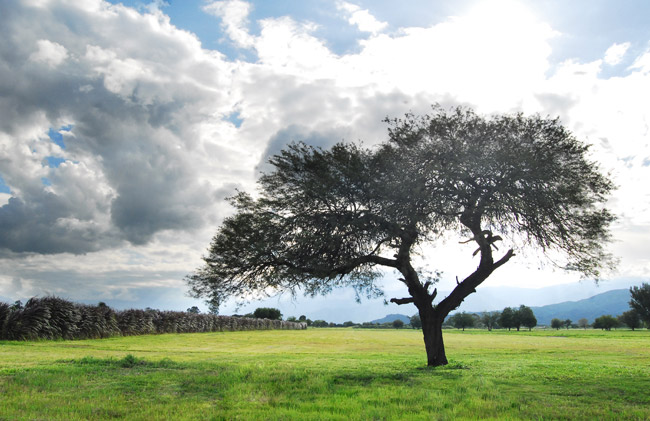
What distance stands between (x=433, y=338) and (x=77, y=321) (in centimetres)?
3256

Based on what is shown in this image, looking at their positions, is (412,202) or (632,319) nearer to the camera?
(412,202)

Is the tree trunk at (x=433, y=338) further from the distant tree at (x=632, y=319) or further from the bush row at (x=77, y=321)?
the distant tree at (x=632, y=319)

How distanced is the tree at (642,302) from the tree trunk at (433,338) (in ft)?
502

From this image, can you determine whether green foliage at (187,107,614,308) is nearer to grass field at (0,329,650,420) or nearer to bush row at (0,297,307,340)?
grass field at (0,329,650,420)

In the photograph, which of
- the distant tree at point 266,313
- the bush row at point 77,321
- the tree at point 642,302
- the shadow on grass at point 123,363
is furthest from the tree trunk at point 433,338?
the tree at point 642,302

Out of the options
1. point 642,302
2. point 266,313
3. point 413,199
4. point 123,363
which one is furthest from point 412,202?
point 642,302

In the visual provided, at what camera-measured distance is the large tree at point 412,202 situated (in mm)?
19328

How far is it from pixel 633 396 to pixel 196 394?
1246cm

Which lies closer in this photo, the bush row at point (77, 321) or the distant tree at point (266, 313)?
the bush row at point (77, 321)

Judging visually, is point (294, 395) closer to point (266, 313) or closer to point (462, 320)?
point (266, 313)

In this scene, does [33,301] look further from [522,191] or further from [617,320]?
[617,320]

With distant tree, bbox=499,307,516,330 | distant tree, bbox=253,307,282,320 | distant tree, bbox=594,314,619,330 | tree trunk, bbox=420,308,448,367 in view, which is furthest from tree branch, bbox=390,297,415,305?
distant tree, bbox=594,314,619,330

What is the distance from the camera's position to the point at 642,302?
141m

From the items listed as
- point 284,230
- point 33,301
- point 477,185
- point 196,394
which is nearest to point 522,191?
point 477,185
